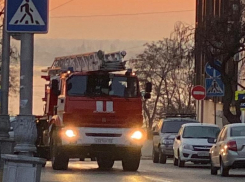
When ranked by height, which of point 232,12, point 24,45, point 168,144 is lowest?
point 168,144

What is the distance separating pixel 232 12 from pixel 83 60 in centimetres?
1405

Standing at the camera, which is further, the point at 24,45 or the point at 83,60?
the point at 83,60

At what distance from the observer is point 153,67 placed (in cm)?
8194

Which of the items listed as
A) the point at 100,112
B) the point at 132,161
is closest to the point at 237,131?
the point at 132,161

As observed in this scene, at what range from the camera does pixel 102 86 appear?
26.2m

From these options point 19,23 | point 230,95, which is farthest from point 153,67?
point 19,23

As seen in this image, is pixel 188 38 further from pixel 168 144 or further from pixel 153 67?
pixel 153 67

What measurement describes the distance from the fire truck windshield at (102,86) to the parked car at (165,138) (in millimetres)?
12164

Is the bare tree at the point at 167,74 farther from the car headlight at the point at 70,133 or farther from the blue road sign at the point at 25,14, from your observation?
the blue road sign at the point at 25,14

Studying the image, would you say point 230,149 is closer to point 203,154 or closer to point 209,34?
point 203,154

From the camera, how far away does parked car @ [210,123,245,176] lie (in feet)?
84.1

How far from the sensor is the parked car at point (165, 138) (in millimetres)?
38094

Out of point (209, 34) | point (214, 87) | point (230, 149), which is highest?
point (209, 34)

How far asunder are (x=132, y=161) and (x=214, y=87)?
29.6 feet
